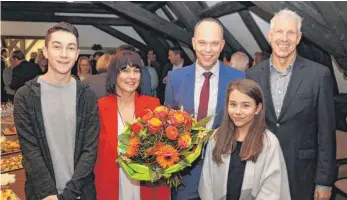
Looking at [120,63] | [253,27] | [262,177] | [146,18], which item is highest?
[146,18]

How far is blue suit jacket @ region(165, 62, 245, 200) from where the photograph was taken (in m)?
2.34

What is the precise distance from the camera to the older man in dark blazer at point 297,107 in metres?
2.27

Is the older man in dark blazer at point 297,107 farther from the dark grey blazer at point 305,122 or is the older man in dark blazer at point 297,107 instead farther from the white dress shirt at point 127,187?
the white dress shirt at point 127,187

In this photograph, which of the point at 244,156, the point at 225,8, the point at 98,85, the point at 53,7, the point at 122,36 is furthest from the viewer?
the point at 122,36

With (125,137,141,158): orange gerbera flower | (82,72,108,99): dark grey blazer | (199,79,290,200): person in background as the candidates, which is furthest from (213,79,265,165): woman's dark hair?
(82,72,108,99): dark grey blazer

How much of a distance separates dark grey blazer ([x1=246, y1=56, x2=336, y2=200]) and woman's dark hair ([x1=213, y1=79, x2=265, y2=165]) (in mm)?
226

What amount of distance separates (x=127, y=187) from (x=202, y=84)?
28.1 inches

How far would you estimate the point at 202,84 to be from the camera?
2.40 m

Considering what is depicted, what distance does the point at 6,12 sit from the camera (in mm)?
11773

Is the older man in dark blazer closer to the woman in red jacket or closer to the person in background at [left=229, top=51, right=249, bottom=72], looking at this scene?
the woman in red jacket

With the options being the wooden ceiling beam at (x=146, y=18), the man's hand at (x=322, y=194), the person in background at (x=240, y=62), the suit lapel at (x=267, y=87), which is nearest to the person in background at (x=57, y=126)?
the suit lapel at (x=267, y=87)

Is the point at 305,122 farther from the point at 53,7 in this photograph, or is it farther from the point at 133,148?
the point at 53,7

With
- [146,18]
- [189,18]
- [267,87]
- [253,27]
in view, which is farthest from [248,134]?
[146,18]

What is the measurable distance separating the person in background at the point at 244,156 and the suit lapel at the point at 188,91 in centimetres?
25
